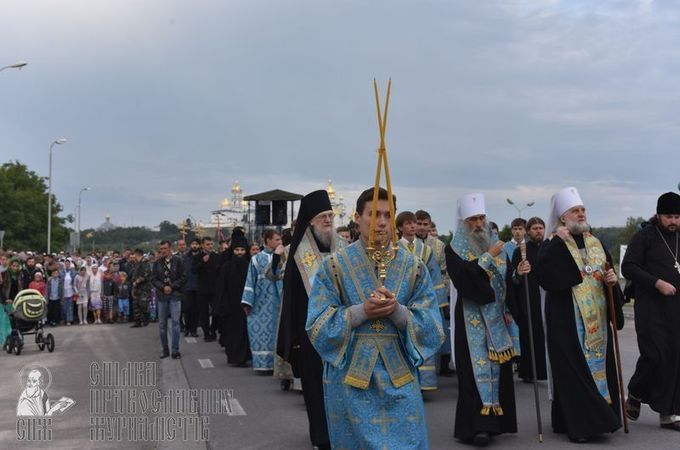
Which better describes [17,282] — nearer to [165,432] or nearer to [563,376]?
[165,432]

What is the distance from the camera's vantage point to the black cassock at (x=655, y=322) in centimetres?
862

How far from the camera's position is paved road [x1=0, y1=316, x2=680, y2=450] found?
820 centimetres

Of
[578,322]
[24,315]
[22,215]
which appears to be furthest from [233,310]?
[22,215]

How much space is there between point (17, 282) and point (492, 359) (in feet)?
45.6

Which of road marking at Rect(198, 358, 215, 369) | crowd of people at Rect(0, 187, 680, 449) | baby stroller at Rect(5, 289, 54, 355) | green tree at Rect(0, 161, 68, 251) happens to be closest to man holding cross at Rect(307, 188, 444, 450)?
crowd of people at Rect(0, 187, 680, 449)

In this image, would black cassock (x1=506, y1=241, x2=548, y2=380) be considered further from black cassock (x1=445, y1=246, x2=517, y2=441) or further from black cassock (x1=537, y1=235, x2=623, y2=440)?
black cassock (x1=445, y1=246, x2=517, y2=441)

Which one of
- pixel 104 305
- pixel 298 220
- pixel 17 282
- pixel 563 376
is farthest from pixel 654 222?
pixel 104 305

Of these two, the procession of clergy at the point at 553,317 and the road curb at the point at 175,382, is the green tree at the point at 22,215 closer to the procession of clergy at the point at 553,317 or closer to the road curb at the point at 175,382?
the road curb at the point at 175,382

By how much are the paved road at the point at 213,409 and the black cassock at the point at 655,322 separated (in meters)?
0.36

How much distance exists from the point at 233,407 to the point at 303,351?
2.76 m

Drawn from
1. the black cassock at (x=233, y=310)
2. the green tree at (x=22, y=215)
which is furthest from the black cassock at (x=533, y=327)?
the green tree at (x=22, y=215)

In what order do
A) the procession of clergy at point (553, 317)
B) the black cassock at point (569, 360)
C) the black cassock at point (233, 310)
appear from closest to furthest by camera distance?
1. the procession of clergy at point (553, 317)
2. the black cassock at point (569, 360)
3. the black cassock at point (233, 310)

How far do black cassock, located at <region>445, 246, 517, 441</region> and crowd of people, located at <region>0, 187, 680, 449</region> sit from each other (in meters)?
0.01

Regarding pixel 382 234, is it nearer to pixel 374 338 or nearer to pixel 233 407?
pixel 374 338
